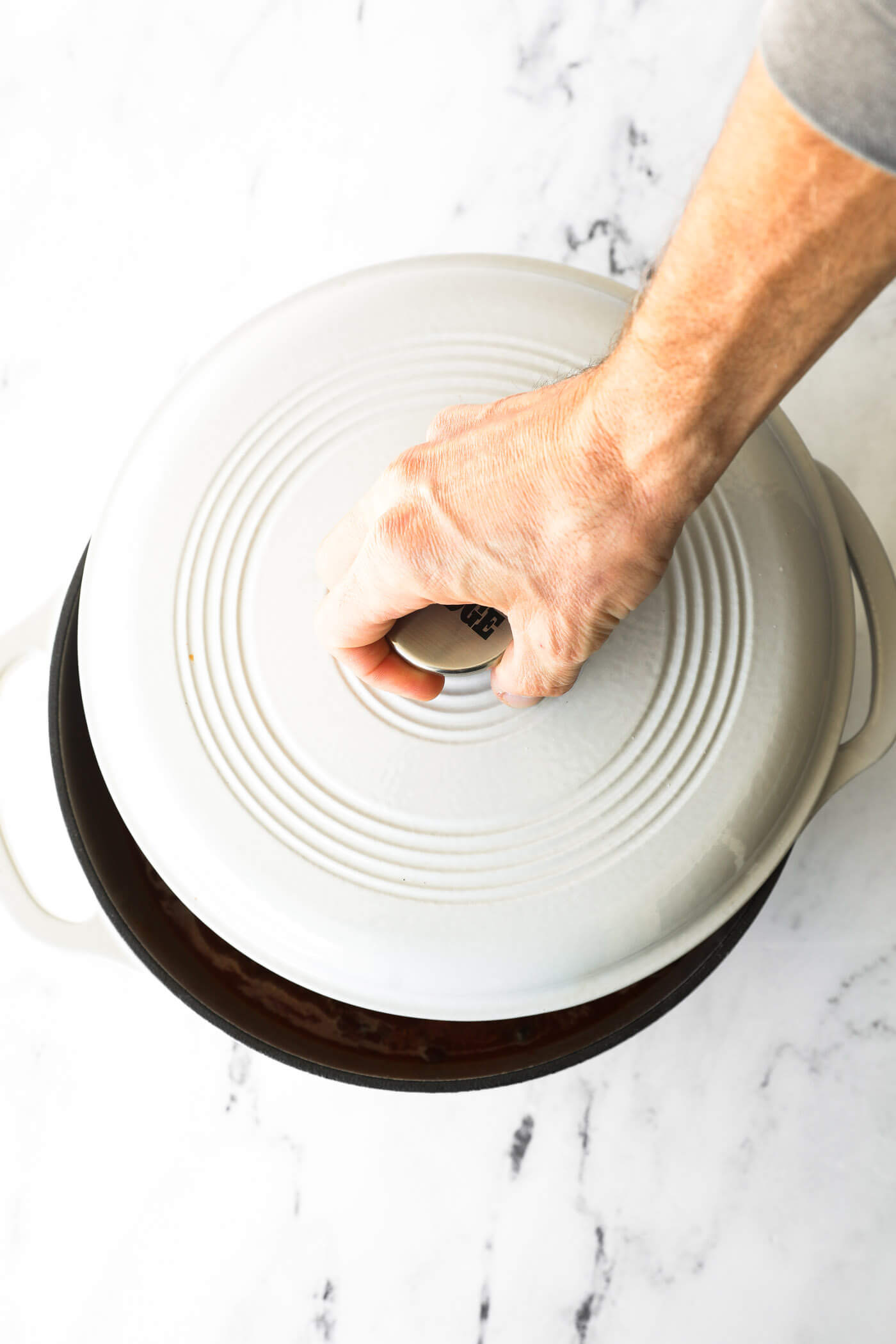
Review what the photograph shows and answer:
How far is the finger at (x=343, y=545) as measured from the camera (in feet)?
1.67

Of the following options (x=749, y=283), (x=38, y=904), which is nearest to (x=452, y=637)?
(x=749, y=283)

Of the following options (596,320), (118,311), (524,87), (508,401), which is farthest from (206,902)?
(524,87)

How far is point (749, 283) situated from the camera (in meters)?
0.36

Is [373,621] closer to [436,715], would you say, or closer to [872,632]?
[436,715]

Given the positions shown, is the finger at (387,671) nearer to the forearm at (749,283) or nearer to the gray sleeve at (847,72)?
the forearm at (749,283)

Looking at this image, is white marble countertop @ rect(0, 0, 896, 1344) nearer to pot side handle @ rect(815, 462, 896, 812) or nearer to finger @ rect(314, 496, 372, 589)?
pot side handle @ rect(815, 462, 896, 812)

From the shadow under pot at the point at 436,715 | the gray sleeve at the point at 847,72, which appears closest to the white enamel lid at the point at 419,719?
the shadow under pot at the point at 436,715

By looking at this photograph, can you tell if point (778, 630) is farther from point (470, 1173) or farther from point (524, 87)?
point (524, 87)

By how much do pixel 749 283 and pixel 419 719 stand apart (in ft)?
0.89

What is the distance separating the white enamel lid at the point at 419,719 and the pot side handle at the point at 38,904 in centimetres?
15

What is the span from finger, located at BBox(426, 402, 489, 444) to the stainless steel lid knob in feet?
0.30

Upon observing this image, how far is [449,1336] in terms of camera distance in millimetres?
792

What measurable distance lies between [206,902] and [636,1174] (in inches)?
19.4

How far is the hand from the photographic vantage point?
427 mm
